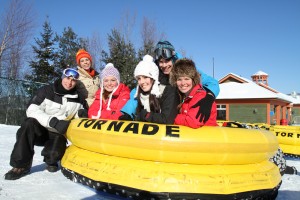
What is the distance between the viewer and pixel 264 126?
24.1 feet

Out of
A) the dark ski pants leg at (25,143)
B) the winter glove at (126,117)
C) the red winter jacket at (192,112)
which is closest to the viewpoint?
the red winter jacket at (192,112)

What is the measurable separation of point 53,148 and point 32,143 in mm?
407

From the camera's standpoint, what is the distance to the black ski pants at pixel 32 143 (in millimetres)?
3572

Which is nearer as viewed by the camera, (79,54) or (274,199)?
(274,199)

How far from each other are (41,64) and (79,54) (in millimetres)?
21557

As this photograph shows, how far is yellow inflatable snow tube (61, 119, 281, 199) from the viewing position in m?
2.80

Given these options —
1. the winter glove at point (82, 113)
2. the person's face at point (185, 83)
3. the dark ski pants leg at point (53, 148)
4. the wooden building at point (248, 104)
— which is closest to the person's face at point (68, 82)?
the winter glove at point (82, 113)

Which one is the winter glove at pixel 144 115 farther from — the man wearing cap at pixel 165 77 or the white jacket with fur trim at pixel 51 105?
the white jacket with fur trim at pixel 51 105

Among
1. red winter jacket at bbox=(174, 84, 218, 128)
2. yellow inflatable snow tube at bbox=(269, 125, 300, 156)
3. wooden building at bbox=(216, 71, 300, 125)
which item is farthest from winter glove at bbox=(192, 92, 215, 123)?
wooden building at bbox=(216, 71, 300, 125)

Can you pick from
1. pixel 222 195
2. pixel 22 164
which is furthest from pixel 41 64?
pixel 222 195

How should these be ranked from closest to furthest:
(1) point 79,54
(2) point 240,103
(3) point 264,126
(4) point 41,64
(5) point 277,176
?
1. (5) point 277,176
2. (1) point 79,54
3. (3) point 264,126
4. (2) point 240,103
5. (4) point 41,64

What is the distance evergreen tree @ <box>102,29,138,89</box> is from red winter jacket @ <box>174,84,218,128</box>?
54.9 ft

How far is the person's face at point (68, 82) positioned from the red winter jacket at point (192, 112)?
1.71 m

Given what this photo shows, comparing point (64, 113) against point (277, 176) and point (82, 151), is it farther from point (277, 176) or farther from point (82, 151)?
point (277, 176)
